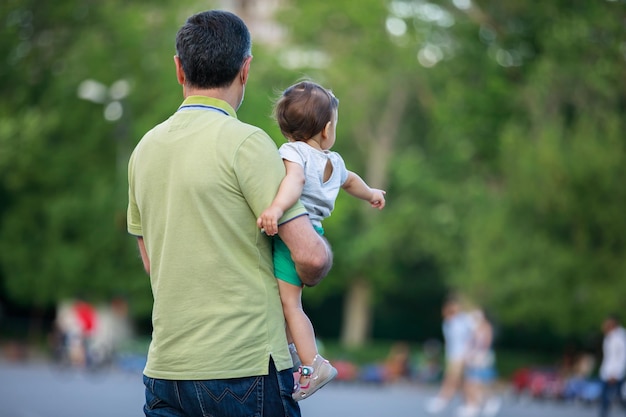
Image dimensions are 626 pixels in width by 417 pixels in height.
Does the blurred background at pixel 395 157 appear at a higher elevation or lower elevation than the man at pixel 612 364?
higher

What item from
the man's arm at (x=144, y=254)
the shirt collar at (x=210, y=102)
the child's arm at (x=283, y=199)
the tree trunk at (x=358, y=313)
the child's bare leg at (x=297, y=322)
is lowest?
the child's bare leg at (x=297, y=322)

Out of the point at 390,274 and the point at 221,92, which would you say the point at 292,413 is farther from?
the point at 390,274

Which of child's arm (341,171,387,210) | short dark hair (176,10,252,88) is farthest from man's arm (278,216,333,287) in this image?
child's arm (341,171,387,210)

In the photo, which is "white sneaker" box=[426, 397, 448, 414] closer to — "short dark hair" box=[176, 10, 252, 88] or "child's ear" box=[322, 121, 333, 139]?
"child's ear" box=[322, 121, 333, 139]

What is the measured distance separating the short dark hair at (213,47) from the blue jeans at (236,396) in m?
0.90

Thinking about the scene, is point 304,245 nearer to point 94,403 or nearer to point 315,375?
point 315,375

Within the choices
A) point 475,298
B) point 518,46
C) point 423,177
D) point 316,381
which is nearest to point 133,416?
point 316,381

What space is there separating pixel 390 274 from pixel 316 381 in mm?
46886

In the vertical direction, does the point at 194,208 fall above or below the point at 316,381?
above

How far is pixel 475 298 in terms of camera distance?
3756 centimetres

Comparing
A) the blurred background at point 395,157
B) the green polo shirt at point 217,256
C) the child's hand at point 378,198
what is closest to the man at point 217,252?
the green polo shirt at point 217,256

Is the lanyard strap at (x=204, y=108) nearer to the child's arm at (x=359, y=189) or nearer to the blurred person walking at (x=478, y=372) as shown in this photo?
the child's arm at (x=359, y=189)

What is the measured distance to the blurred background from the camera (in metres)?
31.2

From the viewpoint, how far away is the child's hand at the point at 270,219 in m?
3.34
